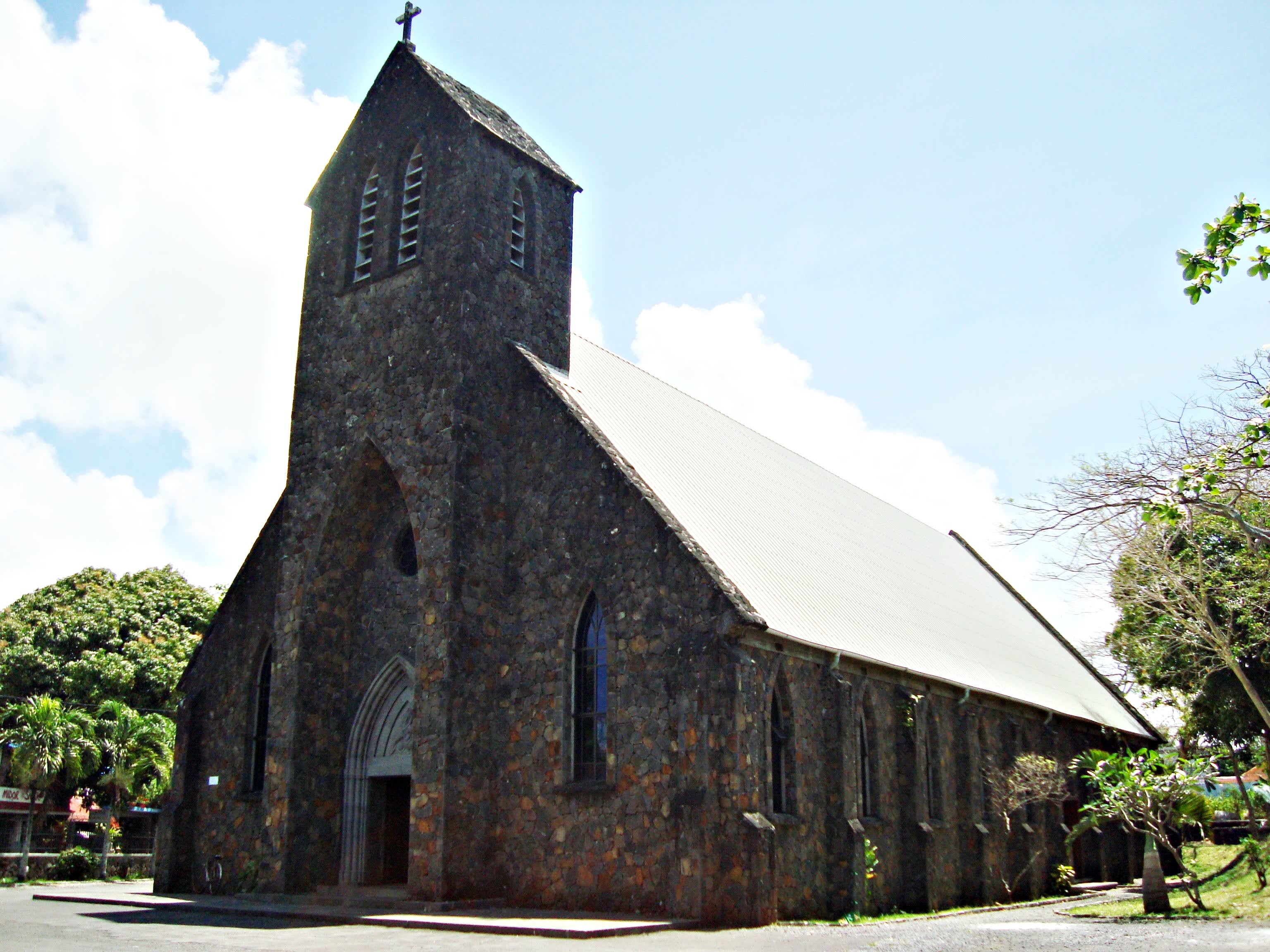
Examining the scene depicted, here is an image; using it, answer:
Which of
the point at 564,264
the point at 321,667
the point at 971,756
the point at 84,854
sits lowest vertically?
the point at 84,854

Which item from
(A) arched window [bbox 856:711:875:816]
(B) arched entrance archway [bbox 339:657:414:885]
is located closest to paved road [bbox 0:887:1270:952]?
(A) arched window [bbox 856:711:875:816]

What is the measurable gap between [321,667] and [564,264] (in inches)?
378

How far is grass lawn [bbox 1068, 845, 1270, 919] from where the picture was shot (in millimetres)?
18688

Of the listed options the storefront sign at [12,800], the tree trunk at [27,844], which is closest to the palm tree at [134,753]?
the tree trunk at [27,844]

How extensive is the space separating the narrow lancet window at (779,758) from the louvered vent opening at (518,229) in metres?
10.2

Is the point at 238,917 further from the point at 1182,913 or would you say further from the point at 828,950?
the point at 1182,913

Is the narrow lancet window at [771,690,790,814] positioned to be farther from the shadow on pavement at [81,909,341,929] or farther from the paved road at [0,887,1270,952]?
the shadow on pavement at [81,909,341,929]

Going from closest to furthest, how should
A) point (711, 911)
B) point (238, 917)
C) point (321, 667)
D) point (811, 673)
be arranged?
point (711, 911) < point (238, 917) < point (811, 673) < point (321, 667)

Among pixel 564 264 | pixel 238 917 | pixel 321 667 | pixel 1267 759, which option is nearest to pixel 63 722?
pixel 321 667

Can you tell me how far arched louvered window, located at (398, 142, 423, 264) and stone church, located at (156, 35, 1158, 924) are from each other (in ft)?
0.30

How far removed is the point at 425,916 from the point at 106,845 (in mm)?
20853

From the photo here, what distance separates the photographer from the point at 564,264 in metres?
24.2

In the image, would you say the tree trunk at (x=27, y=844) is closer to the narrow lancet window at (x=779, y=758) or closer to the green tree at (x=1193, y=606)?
the narrow lancet window at (x=779, y=758)

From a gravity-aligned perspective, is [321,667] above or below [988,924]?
above
